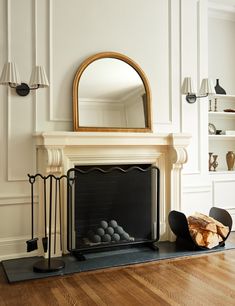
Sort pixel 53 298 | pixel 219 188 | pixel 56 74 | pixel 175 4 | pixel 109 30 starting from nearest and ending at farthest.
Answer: pixel 53 298
pixel 56 74
pixel 109 30
pixel 175 4
pixel 219 188

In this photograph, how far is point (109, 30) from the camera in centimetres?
400

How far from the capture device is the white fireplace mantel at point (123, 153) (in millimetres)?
3508

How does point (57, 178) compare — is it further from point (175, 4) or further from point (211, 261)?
point (175, 4)

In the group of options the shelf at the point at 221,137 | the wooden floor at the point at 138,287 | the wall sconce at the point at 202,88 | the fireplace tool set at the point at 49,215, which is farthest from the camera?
the shelf at the point at 221,137

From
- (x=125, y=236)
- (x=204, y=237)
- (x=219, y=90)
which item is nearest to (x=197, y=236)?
(x=204, y=237)

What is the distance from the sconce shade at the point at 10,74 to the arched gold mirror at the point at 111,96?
0.65 m

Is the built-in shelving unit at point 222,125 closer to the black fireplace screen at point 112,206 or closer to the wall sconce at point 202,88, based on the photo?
the wall sconce at point 202,88

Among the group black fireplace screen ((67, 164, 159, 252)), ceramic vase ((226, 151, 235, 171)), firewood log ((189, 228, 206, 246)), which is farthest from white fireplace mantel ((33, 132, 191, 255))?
ceramic vase ((226, 151, 235, 171))

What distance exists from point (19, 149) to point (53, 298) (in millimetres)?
1544

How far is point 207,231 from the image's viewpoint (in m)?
3.83

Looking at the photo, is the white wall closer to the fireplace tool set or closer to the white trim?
the white trim

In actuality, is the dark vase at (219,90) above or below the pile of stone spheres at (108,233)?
above

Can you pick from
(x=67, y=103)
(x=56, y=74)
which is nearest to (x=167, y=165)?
(x=67, y=103)

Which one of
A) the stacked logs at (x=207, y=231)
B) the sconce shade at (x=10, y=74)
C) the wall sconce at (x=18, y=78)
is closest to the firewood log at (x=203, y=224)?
the stacked logs at (x=207, y=231)
